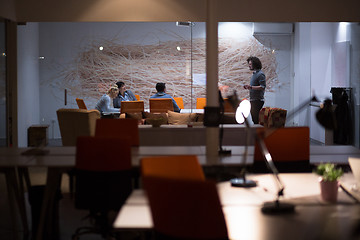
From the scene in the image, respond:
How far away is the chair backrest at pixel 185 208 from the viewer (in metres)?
2.58

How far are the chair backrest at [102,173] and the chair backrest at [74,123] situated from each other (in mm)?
4670

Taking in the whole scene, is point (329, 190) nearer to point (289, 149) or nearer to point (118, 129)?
point (289, 149)

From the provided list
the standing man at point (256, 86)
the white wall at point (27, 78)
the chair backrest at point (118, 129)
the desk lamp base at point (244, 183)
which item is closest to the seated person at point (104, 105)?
the white wall at point (27, 78)

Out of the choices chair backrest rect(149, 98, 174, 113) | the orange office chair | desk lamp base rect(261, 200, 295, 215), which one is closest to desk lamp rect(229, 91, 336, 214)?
desk lamp base rect(261, 200, 295, 215)

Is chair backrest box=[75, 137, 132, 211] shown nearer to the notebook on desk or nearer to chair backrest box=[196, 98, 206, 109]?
the notebook on desk

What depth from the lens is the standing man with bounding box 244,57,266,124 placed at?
406 inches

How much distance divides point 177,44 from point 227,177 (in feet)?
21.9

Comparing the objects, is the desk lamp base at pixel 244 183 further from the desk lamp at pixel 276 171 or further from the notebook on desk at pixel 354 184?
the notebook on desk at pixel 354 184

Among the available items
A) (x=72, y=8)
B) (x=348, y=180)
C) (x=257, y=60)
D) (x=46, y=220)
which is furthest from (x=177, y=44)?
(x=348, y=180)

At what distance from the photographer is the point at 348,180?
394 centimetres

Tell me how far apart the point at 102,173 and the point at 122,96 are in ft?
20.8

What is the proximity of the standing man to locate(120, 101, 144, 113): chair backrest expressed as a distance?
6.49 feet

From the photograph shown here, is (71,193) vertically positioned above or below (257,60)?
below

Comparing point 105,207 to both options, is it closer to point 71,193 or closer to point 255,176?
point 255,176
